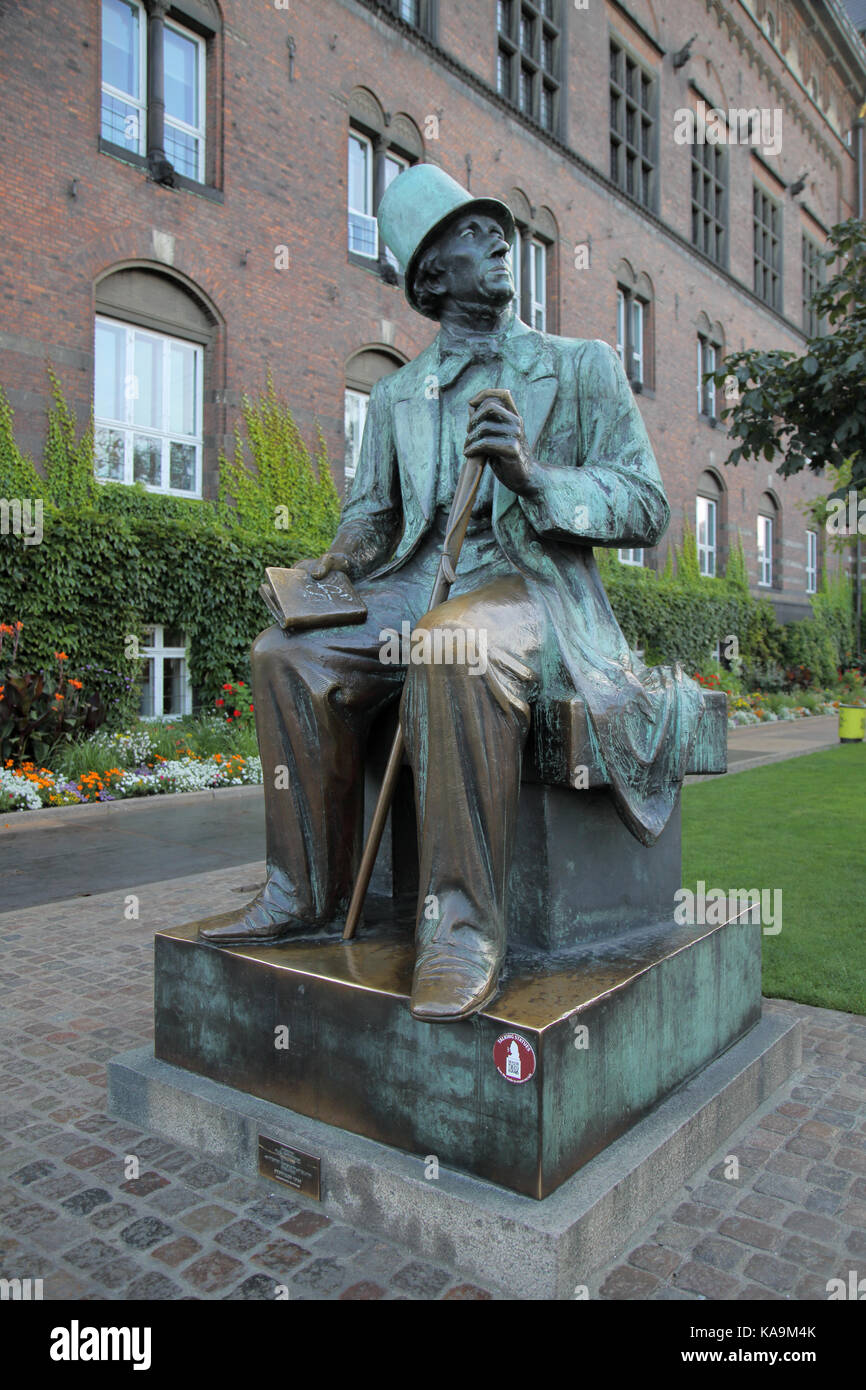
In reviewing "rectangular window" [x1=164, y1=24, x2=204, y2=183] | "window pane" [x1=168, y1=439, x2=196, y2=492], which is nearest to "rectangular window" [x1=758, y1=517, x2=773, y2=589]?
"window pane" [x1=168, y1=439, x2=196, y2=492]

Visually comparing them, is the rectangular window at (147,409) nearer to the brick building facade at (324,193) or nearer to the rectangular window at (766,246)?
the brick building facade at (324,193)

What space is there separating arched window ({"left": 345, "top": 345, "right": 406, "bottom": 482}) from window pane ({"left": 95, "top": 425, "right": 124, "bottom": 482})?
3889mm

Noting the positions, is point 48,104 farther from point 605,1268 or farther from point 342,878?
point 605,1268

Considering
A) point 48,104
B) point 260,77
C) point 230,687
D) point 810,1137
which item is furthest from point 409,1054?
point 260,77

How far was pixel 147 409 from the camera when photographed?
13.0 m

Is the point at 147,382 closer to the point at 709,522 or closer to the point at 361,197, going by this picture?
the point at 361,197

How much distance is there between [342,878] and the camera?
299cm

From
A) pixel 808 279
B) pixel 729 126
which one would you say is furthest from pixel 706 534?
pixel 808 279

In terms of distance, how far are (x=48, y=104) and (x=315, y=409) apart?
16.2 ft

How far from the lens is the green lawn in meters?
4.46

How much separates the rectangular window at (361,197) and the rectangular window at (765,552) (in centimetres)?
1793

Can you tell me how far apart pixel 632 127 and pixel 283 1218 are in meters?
26.0

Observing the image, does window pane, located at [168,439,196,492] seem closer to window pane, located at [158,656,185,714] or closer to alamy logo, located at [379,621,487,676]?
window pane, located at [158,656,185,714]
